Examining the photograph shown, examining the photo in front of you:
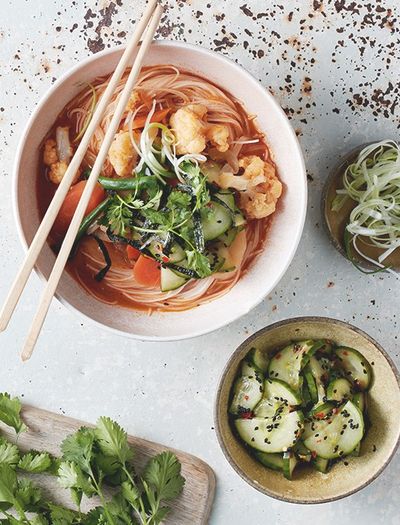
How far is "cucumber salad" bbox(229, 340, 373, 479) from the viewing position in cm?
275

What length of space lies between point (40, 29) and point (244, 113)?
885 millimetres

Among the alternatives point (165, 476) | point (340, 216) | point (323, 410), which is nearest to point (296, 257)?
point (340, 216)

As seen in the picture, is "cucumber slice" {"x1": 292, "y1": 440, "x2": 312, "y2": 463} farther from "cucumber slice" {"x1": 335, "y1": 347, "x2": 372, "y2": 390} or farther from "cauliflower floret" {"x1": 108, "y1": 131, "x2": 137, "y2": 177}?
"cauliflower floret" {"x1": 108, "y1": 131, "x2": 137, "y2": 177}

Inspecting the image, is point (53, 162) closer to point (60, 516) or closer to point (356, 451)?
point (60, 516)

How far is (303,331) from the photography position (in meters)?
2.79

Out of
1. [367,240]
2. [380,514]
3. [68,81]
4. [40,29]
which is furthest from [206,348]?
[40,29]

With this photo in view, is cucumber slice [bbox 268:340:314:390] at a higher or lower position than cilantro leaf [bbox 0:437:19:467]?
higher

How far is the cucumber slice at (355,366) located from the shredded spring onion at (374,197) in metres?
0.35

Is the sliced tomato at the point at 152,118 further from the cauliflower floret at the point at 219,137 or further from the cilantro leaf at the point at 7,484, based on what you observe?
the cilantro leaf at the point at 7,484

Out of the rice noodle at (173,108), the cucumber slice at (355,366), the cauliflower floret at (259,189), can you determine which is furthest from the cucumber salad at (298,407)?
the cauliflower floret at (259,189)

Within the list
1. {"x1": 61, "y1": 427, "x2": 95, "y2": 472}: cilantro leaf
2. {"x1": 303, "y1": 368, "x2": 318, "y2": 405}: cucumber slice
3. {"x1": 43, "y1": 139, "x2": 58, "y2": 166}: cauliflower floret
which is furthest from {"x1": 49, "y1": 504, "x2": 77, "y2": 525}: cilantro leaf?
{"x1": 43, "y1": 139, "x2": 58, "y2": 166}: cauliflower floret

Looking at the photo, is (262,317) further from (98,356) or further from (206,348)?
(98,356)

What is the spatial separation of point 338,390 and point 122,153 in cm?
117

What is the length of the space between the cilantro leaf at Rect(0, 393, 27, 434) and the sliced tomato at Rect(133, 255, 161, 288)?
723 mm
